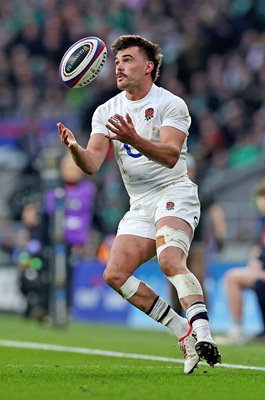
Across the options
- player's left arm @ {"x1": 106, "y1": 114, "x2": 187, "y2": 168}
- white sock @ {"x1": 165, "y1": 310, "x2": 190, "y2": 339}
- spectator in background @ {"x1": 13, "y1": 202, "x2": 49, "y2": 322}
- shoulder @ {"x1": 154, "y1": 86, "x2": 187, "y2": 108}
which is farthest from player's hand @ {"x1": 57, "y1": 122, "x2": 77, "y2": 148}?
spectator in background @ {"x1": 13, "y1": 202, "x2": 49, "y2": 322}

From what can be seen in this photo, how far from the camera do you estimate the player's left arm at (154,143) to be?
716 centimetres

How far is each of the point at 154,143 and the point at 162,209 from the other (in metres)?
0.65

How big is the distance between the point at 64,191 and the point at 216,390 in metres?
8.58

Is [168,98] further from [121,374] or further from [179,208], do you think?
[121,374]

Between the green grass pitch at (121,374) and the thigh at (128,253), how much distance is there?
0.69 meters

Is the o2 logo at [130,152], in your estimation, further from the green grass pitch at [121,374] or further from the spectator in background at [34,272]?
the spectator in background at [34,272]

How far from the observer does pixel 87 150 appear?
26.2ft

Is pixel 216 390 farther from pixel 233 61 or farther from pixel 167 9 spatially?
pixel 167 9

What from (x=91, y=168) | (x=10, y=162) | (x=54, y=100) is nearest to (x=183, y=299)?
(x=91, y=168)

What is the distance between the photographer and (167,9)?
74.0ft

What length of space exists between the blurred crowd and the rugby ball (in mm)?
7126

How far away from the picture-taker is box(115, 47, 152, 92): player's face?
26.4 feet

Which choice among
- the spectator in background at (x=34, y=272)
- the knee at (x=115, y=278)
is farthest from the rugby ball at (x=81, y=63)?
the spectator in background at (x=34, y=272)

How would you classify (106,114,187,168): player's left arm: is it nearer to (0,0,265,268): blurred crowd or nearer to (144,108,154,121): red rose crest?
(144,108,154,121): red rose crest
